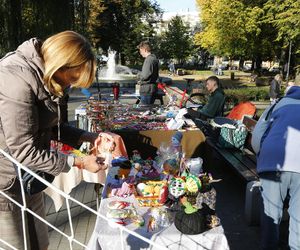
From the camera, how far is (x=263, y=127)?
293 centimetres

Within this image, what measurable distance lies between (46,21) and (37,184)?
11.6 meters

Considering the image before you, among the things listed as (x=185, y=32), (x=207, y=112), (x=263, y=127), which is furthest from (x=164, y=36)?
(x=263, y=127)

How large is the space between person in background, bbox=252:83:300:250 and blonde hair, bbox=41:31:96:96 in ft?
5.31

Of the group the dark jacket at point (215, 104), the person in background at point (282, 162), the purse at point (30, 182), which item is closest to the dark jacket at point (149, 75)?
the dark jacket at point (215, 104)

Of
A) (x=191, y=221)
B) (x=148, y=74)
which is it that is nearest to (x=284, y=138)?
(x=191, y=221)

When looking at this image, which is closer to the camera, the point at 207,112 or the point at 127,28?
the point at 207,112

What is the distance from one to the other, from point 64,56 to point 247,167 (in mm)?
3608

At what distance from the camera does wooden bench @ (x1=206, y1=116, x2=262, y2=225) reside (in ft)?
12.5

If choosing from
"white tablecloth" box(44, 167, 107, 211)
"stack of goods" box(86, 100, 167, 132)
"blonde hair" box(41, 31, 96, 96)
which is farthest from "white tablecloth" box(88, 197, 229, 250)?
"stack of goods" box(86, 100, 167, 132)

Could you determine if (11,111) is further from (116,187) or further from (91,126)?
(91,126)

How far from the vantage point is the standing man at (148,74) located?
6.97 metres

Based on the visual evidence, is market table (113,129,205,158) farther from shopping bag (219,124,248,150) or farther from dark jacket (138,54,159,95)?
dark jacket (138,54,159,95)

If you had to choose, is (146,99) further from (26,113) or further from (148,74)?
(26,113)

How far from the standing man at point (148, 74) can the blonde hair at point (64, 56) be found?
5.29m
